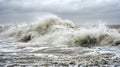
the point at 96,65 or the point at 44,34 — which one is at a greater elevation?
the point at 44,34

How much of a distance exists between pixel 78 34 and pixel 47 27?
6.18 meters

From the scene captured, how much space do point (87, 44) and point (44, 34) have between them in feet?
21.1

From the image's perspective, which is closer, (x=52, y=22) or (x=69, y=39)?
(x=69, y=39)

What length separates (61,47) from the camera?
11.7 meters

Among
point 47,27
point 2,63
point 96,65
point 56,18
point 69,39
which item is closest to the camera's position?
point 96,65

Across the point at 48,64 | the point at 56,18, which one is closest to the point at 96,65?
the point at 48,64

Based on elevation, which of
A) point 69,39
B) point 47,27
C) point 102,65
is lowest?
point 102,65

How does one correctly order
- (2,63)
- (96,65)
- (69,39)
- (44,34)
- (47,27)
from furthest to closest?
1. (47,27)
2. (44,34)
3. (69,39)
4. (2,63)
5. (96,65)

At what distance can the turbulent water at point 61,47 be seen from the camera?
7.46 metres

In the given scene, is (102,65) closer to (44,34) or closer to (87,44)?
(87,44)

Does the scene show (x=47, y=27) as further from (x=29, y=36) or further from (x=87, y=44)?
(x=87, y=44)

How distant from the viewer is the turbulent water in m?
7.46

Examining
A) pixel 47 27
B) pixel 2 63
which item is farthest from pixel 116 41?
pixel 47 27

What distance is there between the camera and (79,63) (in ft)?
23.1
